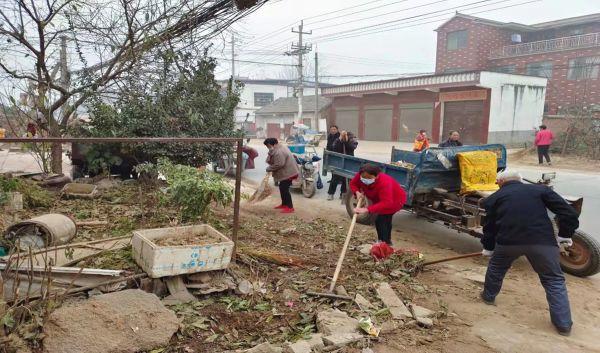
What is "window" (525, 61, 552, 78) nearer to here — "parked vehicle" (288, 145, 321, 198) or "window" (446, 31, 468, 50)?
"window" (446, 31, 468, 50)

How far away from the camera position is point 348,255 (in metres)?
5.54

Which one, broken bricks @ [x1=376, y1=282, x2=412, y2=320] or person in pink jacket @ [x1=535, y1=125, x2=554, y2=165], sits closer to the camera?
broken bricks @ [x1=376, y1=282, x2=412, y2=320]

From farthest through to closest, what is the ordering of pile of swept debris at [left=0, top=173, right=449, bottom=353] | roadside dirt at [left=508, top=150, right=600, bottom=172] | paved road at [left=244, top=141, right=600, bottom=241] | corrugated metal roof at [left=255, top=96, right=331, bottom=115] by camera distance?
corrugated metal roof at [left=255, top=96, right=331, bottom=115]
roadside dirt at [left=508, top=150, right=600, bottom=172]
paved road at [left=244, top=141, right=600, bottom=241]
pile of swept debris at [left=0, top=173, right=449, bottom=353]

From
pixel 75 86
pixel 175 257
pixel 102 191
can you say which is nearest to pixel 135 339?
pixel 175 257

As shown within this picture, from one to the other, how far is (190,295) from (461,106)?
84.6 feet

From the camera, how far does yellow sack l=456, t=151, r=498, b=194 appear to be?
630 cm

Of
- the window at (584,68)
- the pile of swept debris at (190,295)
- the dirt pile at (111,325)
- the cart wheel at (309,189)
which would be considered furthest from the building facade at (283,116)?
the dirt pile at (111,325)

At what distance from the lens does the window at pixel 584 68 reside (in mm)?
29306

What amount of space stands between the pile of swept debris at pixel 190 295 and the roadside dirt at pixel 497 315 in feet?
0.27

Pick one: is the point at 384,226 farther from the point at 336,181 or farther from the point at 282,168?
the point at 336,181

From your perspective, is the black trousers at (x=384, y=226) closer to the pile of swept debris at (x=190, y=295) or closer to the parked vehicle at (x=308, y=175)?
the pile of swept debris at (x=190, y=295)

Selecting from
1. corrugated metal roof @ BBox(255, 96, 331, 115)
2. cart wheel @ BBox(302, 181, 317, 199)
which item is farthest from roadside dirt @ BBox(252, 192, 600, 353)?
corrugated metal roof @ BBox(255, 96, 331, 115)

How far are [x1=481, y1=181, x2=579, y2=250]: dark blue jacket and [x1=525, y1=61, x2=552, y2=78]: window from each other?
32.7 metres

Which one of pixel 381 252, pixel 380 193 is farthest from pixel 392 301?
pixel 380 193
